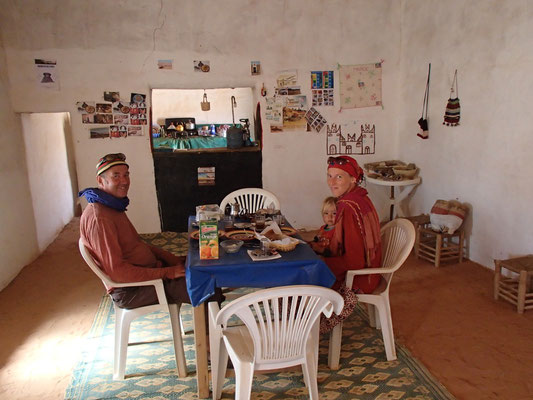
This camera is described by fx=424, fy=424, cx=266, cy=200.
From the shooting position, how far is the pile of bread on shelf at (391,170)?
16.2 feet

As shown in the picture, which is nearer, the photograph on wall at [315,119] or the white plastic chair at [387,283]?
the white plastic chair at [387,283]

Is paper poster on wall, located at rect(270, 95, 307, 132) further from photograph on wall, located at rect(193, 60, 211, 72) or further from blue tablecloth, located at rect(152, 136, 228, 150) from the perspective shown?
blue tablecloth, located at rect(152, 136, 228, 150)

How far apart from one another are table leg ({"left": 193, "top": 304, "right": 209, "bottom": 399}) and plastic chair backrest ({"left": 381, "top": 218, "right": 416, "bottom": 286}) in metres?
1.15

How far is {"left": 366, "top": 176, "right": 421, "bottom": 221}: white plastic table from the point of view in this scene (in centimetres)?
488

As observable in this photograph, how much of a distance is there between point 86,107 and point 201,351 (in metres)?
3.60

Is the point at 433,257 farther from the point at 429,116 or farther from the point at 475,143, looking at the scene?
the point at 429,116

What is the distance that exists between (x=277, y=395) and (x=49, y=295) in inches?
95.9

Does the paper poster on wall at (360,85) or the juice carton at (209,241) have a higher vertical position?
the paper poster on wall at (360,85)

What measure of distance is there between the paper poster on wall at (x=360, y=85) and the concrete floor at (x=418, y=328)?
2137mm

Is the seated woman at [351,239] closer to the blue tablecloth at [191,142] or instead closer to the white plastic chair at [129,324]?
the white plastic chair at [129,324]

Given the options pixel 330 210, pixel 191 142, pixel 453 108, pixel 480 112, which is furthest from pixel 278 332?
pixel 191 142

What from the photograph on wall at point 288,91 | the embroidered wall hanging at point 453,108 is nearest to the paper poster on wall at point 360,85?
the photograph on wall at point 288,91

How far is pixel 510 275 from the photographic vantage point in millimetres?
3764

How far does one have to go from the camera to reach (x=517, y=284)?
3.45 meters
